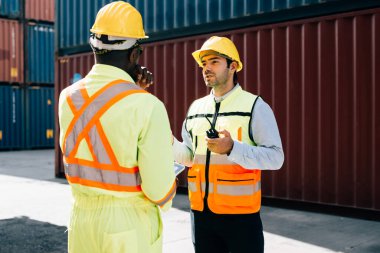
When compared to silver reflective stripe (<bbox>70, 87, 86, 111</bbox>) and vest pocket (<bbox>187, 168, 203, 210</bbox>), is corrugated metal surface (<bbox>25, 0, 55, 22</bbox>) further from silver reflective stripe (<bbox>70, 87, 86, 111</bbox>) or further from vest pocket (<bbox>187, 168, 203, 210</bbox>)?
silver reflective stripe (<bbox>70, 87, 86, 111</bbox>)

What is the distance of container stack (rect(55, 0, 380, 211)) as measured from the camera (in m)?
7.26

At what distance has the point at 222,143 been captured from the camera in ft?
8.97

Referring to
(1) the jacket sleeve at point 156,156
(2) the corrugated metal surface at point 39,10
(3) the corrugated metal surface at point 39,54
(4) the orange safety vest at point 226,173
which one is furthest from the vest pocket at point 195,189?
(2) the corrugated metal surface at point 39,10

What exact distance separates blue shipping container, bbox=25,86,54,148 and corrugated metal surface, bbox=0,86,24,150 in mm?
323

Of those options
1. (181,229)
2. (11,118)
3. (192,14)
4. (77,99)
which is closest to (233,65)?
(77,99)


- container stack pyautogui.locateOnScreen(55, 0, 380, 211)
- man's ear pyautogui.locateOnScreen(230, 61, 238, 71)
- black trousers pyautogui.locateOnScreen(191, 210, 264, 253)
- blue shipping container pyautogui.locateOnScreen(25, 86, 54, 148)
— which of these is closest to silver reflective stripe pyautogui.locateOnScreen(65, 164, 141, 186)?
black trousers pyautogui.locateOnScreen(191, 210, 264, 253)

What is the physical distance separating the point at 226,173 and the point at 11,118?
20.6 metres

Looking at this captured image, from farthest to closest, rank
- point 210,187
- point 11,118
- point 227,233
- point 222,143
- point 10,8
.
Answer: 1. point 10,8
2. point 11,118
3. point 210,187
4. point 227,233
5. point 222,143

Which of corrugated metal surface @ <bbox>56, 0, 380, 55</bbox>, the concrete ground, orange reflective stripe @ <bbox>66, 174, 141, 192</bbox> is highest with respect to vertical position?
corrugated metal surface @ <bbox>56, 0, 380, 55</bbox>

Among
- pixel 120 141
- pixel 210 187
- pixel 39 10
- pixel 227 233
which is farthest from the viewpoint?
pixel 39 10

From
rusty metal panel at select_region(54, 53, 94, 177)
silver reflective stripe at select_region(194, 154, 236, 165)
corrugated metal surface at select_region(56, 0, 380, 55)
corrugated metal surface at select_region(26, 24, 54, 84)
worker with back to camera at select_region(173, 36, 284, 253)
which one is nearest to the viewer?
worker with back to camera at select_region(173, 36, 284, 253)

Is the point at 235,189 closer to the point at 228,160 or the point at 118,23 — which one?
the point at 228,160

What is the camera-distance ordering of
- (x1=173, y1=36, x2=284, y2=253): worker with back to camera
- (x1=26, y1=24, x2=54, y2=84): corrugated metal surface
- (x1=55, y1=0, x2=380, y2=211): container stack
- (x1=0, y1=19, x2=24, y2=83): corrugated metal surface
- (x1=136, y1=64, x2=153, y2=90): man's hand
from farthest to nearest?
1. (x1=26, y1=24, x2=54, y2=84): corrugated metal surface
2. (x1=0, y1=19, x2=24, y2=83): corrugated metal surface
3. (x1=55, y1=0, x2=380, y2=211): container stack
4. (x1=173, y1=36, x2=284, y2=253): worker with back to camera
5. (x1=136, y1=64, x2=153, y2=90): man's hand

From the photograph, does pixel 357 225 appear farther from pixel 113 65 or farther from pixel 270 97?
pixel 113 65
